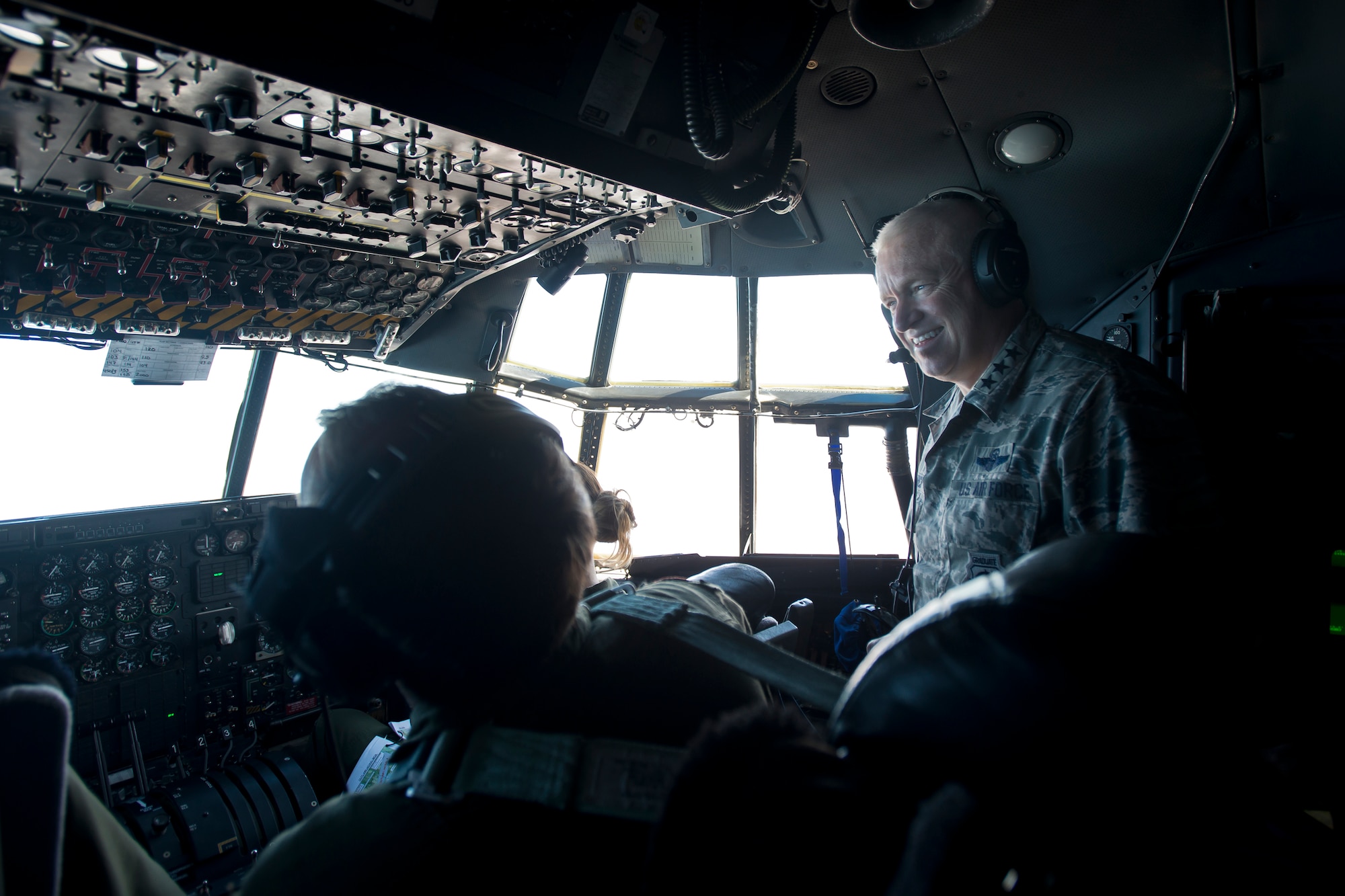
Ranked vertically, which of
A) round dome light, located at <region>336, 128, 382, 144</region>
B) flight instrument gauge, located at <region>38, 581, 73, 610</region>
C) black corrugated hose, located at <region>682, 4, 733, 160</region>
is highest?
black corrugated hose, located at <region>682, 4, 733, 160</region>

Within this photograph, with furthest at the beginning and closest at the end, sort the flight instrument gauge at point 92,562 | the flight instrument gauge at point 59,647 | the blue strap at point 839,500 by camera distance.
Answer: the blue strap at point 839,500 → the flight instrument gauge at point 92,562 → the flight instrument gauge at point 59,647

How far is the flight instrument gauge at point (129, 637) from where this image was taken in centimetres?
224

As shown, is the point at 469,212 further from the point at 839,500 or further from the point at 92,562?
the point at 839,500

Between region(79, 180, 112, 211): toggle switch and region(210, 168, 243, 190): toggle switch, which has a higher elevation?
region(210, 168, 243, 190): toggle switch

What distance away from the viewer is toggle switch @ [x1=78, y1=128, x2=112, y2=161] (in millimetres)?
1308

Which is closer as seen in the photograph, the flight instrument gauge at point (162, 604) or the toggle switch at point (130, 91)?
the toggle switch at point (130, 91)

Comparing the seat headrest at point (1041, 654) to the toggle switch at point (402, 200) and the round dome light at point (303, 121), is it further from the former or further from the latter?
the toggle switch at point (402, 200)

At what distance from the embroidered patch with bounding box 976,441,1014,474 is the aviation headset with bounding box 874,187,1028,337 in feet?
1.08

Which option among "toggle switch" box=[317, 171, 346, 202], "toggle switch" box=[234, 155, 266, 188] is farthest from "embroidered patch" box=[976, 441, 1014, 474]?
"toggle switch" box=[234, 155, 266, 188]

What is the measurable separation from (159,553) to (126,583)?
5.7 inches

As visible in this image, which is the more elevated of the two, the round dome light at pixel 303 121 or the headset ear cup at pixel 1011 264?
the round dome light at pixel 303 121

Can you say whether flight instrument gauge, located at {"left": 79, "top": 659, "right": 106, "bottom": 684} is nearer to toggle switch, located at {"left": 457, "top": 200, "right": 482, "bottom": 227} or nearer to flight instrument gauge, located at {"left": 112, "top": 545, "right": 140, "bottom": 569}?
flight instrument gauge, located at {"left": 112, "top": 545, "right": 140, "bottom": 569}

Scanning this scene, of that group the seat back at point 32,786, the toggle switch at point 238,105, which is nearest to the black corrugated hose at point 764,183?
the toggle switch at point 238,105

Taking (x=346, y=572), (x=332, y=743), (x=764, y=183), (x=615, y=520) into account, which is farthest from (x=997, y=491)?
(x=332, y=743)
